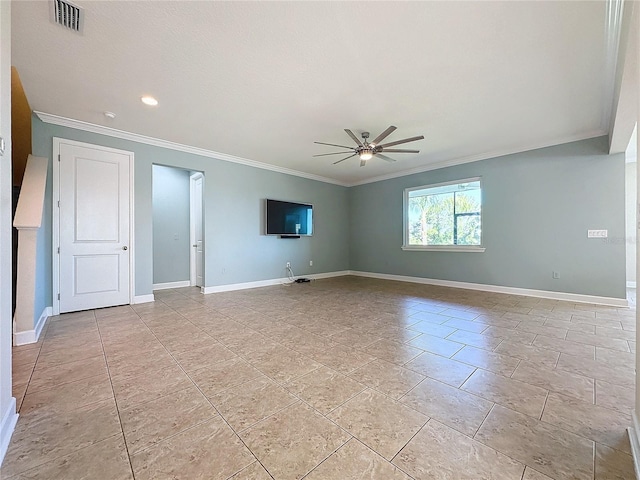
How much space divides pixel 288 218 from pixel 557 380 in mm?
5225

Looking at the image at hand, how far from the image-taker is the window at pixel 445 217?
5.46 meters

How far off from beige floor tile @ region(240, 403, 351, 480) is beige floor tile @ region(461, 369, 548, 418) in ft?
3.44

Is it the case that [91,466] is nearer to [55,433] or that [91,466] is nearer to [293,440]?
[55,433]

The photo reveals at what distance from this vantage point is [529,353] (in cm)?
236

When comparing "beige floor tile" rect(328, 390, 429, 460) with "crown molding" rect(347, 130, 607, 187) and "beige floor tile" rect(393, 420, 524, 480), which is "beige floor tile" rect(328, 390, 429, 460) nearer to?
"beige floor tile" rect(393, 420, 524, 480)

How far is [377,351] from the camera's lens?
7.97ft

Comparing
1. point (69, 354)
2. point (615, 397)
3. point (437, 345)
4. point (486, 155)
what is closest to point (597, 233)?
point (486, 155)

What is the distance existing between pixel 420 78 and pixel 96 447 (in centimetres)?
372

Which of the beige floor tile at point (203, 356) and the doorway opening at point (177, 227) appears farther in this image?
the doorway opening at point (177, 227)

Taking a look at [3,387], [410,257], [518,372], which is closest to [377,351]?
[518,372]

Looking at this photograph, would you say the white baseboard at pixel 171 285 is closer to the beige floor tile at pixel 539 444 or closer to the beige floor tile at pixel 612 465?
the beige floor tile at pixel 539 444

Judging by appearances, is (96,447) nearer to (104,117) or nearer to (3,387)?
(3,387)

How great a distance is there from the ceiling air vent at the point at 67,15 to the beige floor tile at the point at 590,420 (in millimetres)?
4149

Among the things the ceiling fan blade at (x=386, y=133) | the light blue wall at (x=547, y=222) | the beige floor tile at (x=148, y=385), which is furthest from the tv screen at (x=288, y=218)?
the beige floor tile at (x=148, y=385)
